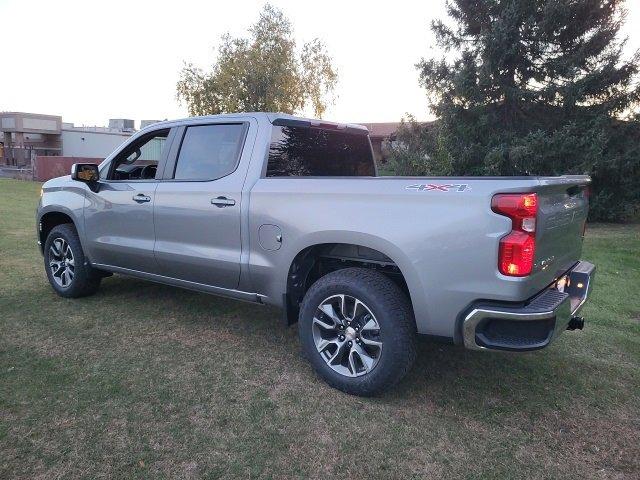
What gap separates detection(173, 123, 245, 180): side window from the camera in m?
3.96

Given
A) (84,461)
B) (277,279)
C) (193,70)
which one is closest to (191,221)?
(277,279)

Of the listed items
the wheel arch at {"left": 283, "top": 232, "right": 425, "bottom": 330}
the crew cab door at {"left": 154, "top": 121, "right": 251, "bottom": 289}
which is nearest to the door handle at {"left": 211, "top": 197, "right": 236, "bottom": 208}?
the crew cab door at {"left": 154, "top": 121, "right": 251, "bottom": 289}

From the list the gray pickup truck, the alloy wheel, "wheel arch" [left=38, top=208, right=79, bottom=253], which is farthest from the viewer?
"wheel arch" [left=38, top=208, right=79, bottom=253]

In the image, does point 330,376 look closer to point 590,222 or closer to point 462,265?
point 462,265

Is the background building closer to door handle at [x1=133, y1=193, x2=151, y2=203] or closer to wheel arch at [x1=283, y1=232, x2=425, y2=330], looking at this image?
door handle at [x1=133, y1=193, x2=151, y2=203]

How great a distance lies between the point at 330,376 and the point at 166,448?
46.2 inches

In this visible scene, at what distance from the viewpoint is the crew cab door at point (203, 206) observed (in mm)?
3844

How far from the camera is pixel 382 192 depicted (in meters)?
3.11

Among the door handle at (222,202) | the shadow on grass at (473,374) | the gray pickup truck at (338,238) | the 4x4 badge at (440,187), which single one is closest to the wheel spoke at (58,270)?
the gray pickup truck at (338,238)

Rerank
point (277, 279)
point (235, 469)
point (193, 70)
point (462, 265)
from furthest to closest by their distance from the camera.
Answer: point (193, 70) < point (277, 279) < point (462, 265) < point (235, 469)

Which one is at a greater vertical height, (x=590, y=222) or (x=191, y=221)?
(x=191, y=221)

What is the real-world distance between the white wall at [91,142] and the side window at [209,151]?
39.9 meters

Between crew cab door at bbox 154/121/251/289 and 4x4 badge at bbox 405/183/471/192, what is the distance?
A: 1418 mm

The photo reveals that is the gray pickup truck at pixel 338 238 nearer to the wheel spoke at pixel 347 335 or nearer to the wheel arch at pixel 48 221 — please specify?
the wheel spoke at pixel 347 335
